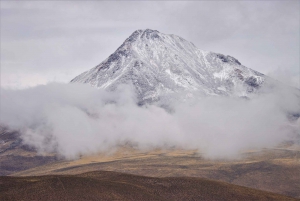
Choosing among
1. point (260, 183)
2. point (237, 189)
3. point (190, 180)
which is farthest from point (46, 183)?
point (260, 183)

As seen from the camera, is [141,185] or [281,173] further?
[281,173]

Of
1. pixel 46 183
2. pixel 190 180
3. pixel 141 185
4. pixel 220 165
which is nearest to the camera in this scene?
pixel 46 183

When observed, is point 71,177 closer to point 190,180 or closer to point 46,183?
point 46,183

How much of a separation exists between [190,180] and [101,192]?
23894 millimetres

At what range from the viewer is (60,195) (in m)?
66.8

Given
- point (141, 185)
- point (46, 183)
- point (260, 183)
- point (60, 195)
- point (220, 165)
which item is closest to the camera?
point (60, 195)

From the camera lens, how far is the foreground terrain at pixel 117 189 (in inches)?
2655

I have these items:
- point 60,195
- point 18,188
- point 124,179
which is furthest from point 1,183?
point 124,179

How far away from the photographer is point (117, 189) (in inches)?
2894

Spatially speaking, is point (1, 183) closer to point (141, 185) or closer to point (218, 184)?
point (141, 185)

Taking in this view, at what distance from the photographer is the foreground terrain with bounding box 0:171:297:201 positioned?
221 feet

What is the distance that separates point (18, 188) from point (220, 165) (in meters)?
112

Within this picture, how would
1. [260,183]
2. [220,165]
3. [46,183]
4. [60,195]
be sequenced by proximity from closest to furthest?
[60,195] → [46,183] → [260,183] → [220,165]

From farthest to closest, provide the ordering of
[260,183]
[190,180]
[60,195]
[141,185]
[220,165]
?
[220,165]
[260,183]
[190,180]
[141,185]
[60,195]
